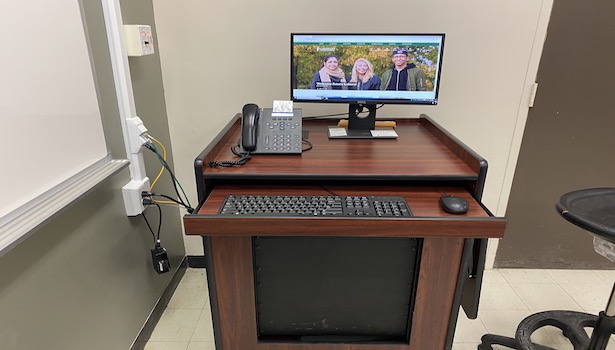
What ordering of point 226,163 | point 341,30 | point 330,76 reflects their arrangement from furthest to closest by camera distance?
point 341,30, point 330,76, point 226,163

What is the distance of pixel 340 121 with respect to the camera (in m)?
1.70

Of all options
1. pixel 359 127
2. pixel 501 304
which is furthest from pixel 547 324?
pixel 359 127

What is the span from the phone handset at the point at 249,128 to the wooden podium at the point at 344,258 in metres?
0.05

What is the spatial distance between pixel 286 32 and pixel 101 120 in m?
0.89

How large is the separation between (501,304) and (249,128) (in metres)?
1.55

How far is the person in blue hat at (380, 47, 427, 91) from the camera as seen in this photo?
1.46 metres

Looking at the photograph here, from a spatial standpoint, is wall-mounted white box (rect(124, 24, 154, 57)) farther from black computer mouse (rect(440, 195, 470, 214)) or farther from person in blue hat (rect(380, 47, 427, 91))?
black computer mouse (rect(440, 195, 470, 214))

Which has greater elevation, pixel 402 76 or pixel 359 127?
pixel 402 76

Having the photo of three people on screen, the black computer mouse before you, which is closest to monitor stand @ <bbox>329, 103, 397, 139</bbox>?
the photo of three people on screen

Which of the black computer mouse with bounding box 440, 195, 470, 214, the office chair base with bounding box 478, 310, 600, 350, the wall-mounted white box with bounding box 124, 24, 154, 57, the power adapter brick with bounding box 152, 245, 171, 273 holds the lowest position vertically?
the office chair base with bounding box 478, 310, 600, 350

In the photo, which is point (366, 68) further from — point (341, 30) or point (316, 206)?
point (316, 206)

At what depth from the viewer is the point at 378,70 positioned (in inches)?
58.2

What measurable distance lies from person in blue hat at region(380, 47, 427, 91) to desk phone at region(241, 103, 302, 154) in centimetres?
38

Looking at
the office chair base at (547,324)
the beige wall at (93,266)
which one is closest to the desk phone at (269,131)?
the beige wall at (93,266)
